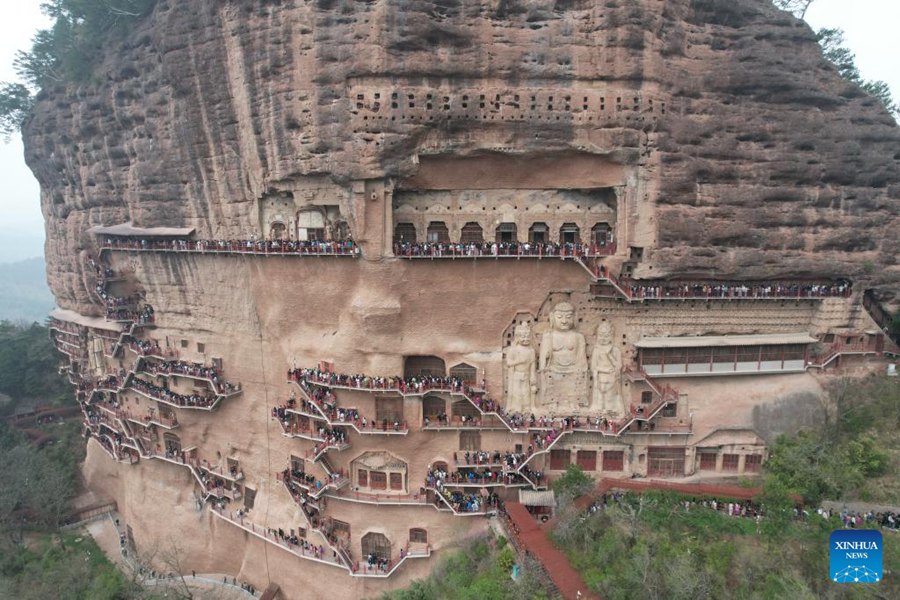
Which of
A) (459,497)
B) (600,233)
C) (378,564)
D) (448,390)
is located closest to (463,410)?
(448,390)

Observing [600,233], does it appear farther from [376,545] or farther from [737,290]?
[376,545]

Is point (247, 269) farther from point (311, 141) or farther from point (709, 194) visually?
point (709, 194)

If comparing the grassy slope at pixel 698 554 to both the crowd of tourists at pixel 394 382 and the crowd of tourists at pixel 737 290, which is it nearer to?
the crowd of tourists at pixel 394 382

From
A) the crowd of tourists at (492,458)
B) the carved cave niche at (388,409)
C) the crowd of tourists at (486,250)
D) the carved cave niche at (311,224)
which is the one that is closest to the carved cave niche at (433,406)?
the carved cave niche at (388,409)

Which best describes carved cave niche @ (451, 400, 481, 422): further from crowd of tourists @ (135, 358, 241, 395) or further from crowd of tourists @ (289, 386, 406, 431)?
crowd of tourists @ (135, 358, 241, 395)

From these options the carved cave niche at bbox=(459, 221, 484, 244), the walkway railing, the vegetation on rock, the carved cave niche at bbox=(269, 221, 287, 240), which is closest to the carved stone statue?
the carved cave niche at bbox=(459, 221, 484, 244)

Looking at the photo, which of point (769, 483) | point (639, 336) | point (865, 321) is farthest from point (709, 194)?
point (769, 483)
